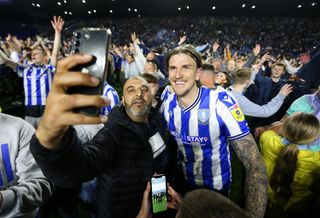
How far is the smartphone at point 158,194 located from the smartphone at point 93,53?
0.99 metres

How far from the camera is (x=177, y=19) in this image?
3612 centimetres

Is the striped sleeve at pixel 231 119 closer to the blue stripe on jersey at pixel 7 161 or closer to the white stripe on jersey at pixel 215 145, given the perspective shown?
the white stripe on jersey at pixel 215 145

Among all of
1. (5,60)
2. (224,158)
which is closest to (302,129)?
(224,158)

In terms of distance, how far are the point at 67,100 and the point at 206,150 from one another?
5.39 feet

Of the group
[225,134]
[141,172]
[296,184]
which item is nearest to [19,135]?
[141,172]

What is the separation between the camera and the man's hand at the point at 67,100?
0.65 meters

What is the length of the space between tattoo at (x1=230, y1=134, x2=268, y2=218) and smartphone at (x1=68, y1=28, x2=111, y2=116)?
1294 millimetres

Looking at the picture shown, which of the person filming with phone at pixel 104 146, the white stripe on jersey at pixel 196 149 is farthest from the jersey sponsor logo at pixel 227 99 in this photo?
the person filming with phone at pixel 104 146

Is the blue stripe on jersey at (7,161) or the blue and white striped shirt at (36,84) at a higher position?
the blue and white striped shirt at (36,84)

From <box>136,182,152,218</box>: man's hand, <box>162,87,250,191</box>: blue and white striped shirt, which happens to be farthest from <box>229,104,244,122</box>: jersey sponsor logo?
<box>136,182,152,218</box>: man's hand

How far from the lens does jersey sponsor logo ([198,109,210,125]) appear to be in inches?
79.2

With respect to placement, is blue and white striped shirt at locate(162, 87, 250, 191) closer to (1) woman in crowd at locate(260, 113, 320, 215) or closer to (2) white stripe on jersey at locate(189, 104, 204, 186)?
(2) white stripe on jersey at locate(189, 104, 204, 186)

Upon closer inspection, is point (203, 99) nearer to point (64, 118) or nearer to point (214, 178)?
point (214, 178)

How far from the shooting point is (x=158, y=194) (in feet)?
5.04
